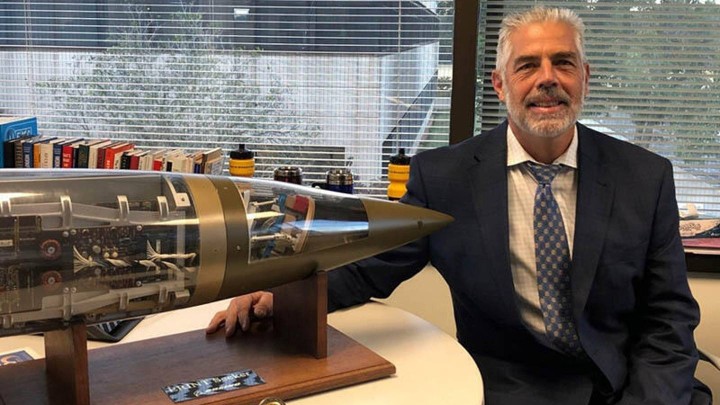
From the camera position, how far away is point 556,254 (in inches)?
67.3

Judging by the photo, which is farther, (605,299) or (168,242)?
(605,299)

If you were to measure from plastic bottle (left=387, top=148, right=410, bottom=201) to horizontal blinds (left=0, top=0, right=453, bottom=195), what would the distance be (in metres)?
0.27

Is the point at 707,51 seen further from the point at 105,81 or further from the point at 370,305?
the point at 105,81

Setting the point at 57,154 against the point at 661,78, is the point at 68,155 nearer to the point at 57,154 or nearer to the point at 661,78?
the point at 57,154

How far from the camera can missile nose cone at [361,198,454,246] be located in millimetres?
1424

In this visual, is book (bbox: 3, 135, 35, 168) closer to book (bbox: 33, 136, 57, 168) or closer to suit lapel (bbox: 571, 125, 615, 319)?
book (bbox: 33, 136, 57, 168)

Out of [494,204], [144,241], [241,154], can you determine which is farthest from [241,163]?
[144,241]

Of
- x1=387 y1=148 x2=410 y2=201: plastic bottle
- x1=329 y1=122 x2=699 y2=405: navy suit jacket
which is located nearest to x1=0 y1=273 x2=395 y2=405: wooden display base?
x1=329 y1=122 x2=699 y2=405: navy suit jacket

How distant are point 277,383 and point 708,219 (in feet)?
5.60

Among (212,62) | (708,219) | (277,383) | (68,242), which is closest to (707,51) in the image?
(708,219)

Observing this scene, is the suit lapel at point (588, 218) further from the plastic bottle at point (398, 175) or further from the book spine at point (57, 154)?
the book spine at point (57, 154)

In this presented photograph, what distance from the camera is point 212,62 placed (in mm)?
2662

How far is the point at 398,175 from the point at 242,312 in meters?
0.98

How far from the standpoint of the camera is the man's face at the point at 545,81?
1.74 m
